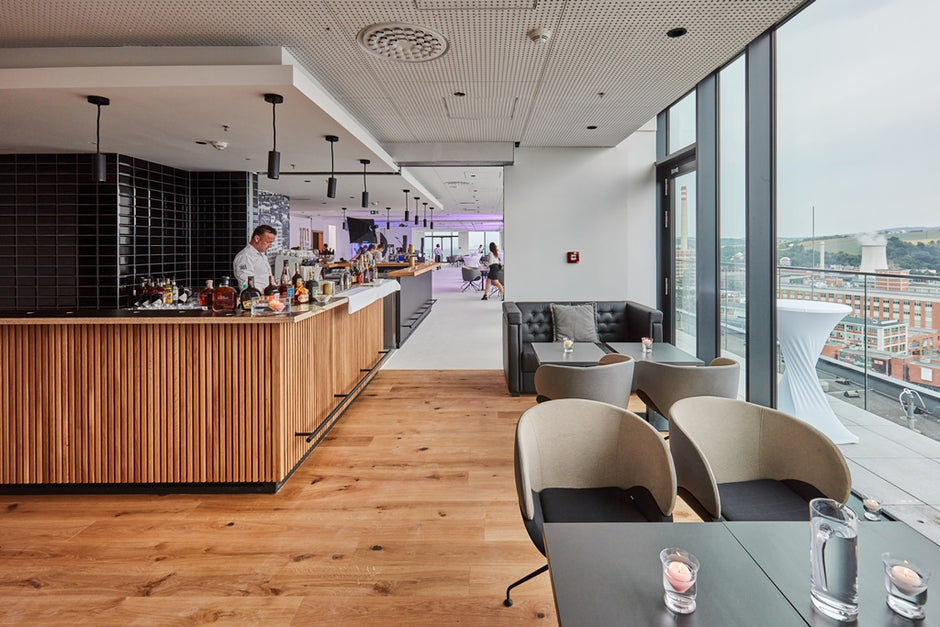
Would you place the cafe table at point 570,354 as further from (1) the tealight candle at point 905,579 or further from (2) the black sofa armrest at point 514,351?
(1) the tealight candle at point 905,579

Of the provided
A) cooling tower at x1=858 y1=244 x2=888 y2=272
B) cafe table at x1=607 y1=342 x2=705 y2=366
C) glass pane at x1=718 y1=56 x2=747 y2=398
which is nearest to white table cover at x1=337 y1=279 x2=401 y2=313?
cafe table at x1=607 y1=342 x2=705 y2=366

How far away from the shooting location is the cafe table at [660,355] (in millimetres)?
3799

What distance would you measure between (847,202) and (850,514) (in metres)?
2.99

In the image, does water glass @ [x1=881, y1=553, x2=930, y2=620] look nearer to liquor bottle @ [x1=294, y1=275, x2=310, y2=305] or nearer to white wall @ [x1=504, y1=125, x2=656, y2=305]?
liquor bottle @ [x1=294, y1=275, x2=310, y2=305]

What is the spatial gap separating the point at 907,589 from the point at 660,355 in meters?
3.01

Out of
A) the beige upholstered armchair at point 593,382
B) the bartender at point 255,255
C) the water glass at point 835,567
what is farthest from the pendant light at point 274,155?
the water glass at point 835,567

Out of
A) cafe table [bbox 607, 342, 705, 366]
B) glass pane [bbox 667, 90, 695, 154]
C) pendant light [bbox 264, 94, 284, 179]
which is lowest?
A: cafe table [bbox 607, 342, 705, 366]

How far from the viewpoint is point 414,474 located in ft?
11.8

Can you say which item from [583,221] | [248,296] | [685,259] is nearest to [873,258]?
[685,259]

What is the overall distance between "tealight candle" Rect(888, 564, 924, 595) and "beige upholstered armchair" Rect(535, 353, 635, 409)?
86.2 inches

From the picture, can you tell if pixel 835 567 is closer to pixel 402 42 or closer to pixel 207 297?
pixel 402 42

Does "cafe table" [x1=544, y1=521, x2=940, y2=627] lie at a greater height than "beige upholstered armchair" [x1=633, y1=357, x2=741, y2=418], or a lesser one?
lesser

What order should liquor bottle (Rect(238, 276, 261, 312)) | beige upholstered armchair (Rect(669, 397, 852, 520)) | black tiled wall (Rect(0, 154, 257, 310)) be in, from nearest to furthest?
beige upholstered armchair (Rect(669, 397, 852, 520)), liquor bottle (Rect(238, 276, 261, 312)), black tiled wall (Rect(0, 154, 257, 310))

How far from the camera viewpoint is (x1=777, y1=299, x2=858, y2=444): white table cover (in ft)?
12.3
